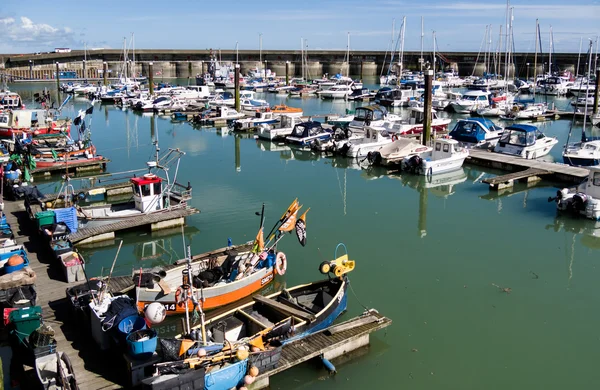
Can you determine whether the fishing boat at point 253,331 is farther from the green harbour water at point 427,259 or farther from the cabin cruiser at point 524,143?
the cabin cruiser at point 524,143

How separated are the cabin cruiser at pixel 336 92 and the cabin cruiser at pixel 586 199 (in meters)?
45.6

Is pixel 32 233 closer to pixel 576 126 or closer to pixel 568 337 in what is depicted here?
pixel 568 337

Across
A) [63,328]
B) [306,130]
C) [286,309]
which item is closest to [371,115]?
[306,130]

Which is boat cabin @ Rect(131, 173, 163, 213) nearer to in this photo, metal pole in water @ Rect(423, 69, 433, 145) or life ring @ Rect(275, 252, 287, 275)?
life ring @ Rect(275, 252, 287, 275)

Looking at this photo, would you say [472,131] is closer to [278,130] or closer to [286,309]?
[278,130]

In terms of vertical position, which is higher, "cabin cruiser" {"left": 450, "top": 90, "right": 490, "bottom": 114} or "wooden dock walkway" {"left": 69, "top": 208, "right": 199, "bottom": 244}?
"cabin cruiser" {"left": 450, "top": 90, "right": 490, "bottom": 114}

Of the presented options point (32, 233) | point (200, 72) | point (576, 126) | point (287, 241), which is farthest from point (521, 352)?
point (200, 72)

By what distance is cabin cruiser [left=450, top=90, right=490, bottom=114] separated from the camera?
5007cm

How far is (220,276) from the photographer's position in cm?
1340

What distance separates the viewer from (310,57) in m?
106

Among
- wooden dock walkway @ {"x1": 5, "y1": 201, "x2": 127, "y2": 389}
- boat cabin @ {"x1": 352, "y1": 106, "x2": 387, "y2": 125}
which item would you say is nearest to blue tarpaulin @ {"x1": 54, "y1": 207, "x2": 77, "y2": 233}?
wooden dock walkway @ {"x1": 5, "y1": 201, "x2": 127, "y2": 389}

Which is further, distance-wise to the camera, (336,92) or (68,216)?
(336,92)

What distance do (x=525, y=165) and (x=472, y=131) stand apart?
244 inches

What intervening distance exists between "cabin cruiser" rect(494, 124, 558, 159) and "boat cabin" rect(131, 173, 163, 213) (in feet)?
60.2
